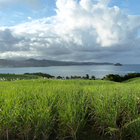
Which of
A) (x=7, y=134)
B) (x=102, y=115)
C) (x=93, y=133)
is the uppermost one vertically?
(x=102, y=115)

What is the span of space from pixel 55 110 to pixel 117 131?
1584mm

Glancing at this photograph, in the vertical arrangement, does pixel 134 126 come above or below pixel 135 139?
above

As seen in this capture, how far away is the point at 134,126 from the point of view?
9.24ft

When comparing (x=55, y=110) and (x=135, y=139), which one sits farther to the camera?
(x=55, y=110)

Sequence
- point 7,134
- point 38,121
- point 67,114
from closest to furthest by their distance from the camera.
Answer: point 7,134 < point 38,121 < point 67,114

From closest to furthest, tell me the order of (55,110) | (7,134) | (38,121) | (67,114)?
(7,134), (38,121), (67,114), (55,110)

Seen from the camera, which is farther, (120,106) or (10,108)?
(120,106)

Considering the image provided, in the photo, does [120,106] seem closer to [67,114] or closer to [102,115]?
[102,115]

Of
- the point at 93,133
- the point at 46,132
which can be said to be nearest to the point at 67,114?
the point at 46,132

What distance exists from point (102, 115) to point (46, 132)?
1418 mm

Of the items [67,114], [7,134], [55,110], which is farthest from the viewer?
[55,110]

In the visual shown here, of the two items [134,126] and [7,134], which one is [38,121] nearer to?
[7,134]

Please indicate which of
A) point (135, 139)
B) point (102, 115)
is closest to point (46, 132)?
point (102, 115)

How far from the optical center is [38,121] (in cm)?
274
